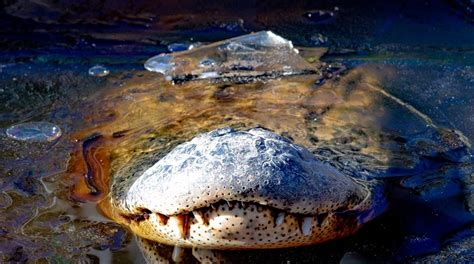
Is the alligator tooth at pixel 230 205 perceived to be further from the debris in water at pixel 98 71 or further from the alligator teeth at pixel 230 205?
the debris in water at pixel 98 71

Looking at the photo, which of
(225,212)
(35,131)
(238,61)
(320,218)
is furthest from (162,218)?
(238,61)

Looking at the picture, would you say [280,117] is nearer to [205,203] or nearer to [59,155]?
[59,155]

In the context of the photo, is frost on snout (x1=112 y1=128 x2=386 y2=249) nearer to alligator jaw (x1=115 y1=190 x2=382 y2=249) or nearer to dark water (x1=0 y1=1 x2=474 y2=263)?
alligator jaw (x1=115 y1=190 x2=382 y2=249)

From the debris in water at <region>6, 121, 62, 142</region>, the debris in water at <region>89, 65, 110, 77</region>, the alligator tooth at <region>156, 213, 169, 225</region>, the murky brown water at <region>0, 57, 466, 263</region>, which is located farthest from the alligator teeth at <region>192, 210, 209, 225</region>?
the debris in water at <region>89, 65, 110, 77</region>

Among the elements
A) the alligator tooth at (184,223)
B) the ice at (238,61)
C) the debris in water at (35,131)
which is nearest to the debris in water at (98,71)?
the ice at (238,61)

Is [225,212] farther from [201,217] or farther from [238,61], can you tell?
[238,61]

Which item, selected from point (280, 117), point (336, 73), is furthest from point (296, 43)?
point (280, 117)

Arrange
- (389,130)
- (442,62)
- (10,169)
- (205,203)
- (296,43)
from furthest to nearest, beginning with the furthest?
(296,43) → (442,62) → (389,130) → (10,169) → (205,203)
